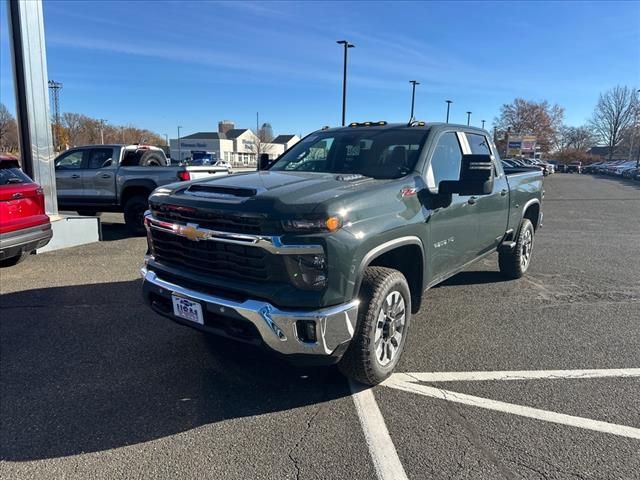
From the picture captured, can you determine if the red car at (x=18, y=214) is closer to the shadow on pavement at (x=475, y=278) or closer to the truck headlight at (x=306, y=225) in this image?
the truck headlight at (x=306, y=225)

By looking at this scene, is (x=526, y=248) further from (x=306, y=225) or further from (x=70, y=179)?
(x=70, y=179)

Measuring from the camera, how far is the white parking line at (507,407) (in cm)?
291

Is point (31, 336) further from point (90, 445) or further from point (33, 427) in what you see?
point (90, 445)

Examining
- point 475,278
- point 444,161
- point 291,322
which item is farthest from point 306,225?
point 475,278

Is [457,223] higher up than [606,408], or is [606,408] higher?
[457,223]

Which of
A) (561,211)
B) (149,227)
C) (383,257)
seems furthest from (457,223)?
(561,211)

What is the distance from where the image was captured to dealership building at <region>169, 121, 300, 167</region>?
88.9 m

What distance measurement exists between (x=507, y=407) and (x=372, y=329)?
1.06 meters

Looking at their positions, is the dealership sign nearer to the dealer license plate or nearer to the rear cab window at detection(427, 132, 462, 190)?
the rear cab window at detection(427, 132, 462, 190)

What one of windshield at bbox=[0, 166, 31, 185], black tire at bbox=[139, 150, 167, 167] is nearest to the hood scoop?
windshield at bbox=[0, 166, 31, 185]

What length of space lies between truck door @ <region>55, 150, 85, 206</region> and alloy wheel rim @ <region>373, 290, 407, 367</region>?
8.95 m

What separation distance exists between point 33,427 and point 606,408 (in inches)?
146

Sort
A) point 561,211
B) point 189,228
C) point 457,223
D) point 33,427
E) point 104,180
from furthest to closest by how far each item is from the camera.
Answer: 1. point 561,211
2. point 104,180
3. point 457,223
4. point 189,228
5. point 33,427

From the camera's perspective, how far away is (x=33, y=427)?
289 centimetres
